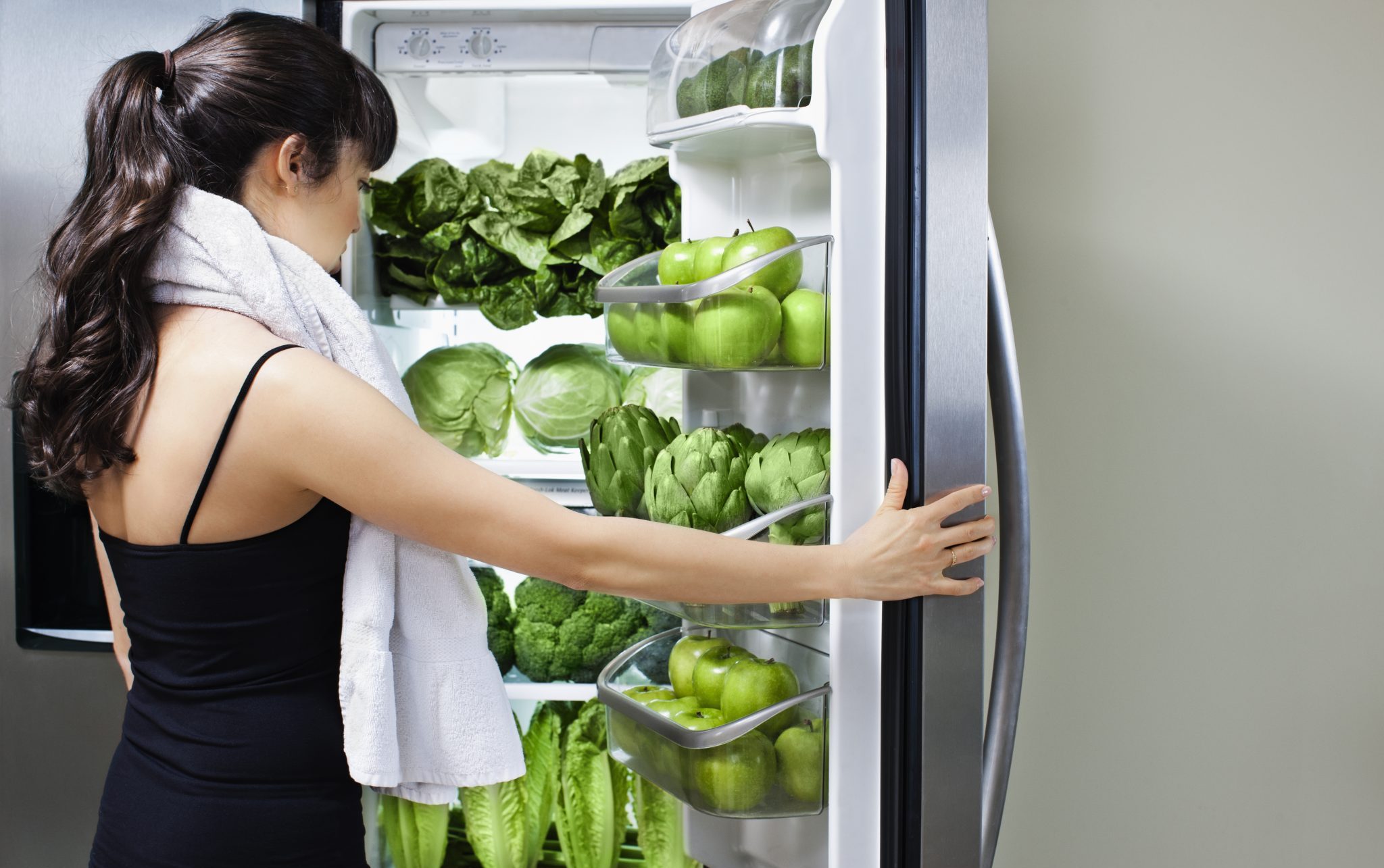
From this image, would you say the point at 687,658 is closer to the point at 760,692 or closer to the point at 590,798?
the point at 760,692

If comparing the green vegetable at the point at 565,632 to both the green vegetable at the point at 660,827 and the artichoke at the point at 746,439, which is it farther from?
the artichoke at the point at 746,439

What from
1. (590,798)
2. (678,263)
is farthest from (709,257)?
(590,798)

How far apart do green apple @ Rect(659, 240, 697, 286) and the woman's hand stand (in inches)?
15.0

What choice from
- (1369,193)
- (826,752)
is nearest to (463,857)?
(826,752)

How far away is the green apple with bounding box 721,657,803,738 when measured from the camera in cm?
109

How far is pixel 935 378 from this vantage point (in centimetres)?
91

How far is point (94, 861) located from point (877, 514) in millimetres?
943

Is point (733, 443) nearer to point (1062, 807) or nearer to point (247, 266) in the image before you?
point (247, 266)

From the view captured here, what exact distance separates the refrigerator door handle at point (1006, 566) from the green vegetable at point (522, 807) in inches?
36.0

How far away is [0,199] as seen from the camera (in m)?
1.56

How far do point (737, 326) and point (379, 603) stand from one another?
18.9 inches

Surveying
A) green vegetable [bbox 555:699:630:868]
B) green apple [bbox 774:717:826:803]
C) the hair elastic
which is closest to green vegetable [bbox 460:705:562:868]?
green vegetable [bbox 555:699:630:868]

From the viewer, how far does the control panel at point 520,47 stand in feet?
4.88

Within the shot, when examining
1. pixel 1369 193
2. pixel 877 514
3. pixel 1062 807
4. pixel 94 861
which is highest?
pixel 1369 193
